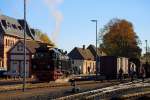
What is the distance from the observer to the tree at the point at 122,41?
116m

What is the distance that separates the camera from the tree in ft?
381

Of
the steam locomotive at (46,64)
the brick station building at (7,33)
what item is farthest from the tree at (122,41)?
the steam locomotive at (46,64)

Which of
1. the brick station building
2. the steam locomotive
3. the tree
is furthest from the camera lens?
the tree

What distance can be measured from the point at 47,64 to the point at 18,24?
65.3m

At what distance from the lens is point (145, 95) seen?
35844 millimetres

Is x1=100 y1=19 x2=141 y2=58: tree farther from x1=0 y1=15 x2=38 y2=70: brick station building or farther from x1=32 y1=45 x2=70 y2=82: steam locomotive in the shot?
x1=32 y1=45 x2=70 y2=82: steam locomotive

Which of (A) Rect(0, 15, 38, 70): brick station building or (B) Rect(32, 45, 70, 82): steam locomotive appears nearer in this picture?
(B) Rect(32, 45, 70, 82): steam locomotive

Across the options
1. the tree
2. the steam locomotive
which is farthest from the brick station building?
the steam locomotive

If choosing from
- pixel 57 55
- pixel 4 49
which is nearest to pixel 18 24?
pixel 4 49

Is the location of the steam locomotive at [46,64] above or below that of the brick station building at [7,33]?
below

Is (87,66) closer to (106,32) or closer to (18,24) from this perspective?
(106,32)

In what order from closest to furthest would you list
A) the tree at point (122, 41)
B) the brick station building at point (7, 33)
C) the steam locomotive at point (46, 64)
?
the steam locomotive at point (46, 64)
the brick station building at point (7, 33)
the tree at point (122, 41)

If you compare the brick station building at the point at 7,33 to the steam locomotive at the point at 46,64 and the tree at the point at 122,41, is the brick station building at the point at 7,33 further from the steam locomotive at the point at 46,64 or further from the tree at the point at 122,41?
the steam locomotive at the point at 46,64

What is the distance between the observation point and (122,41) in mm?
116875
